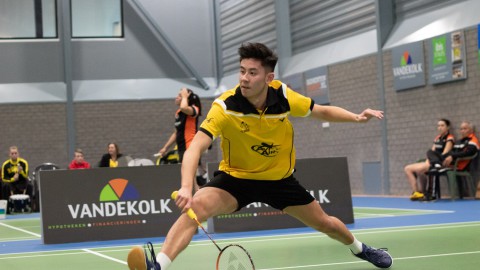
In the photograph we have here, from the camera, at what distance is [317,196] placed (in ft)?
36.9

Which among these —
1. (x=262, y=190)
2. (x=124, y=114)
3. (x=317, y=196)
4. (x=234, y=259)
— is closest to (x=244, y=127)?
(x=262, y=190)

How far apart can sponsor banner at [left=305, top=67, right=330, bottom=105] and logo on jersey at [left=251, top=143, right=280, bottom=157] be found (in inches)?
609

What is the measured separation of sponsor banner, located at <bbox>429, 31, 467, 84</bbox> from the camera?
1617 centimetres

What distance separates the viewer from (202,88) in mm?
27312

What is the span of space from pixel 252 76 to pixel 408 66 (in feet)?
42.1

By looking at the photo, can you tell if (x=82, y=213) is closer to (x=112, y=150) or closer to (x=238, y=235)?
(x=238, y=235)

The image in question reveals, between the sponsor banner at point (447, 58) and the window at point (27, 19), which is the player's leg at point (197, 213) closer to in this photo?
the sponsor banner at point (447, 58)

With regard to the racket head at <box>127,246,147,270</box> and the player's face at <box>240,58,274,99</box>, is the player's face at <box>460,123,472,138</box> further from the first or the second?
the racket head at <box>127,246,147,270</box>

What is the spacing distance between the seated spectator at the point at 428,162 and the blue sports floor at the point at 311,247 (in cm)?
314

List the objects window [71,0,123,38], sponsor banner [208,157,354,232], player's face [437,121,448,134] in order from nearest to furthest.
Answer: sponsor banner [208,157,354,232]
player's face [437,121,448,134]
window [71,0,123,38]

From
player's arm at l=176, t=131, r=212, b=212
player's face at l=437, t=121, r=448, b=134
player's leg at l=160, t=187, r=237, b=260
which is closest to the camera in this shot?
player's arm at l=176, t=131, r=212, b=212

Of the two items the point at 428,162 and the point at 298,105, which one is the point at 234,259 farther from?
the point at 428,162

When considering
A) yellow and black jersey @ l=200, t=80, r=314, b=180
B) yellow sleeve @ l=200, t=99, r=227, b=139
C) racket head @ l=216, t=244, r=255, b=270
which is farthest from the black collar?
racket head @ l=216, t=244, r=255, b=270

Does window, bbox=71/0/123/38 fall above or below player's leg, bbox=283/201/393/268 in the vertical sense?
above
